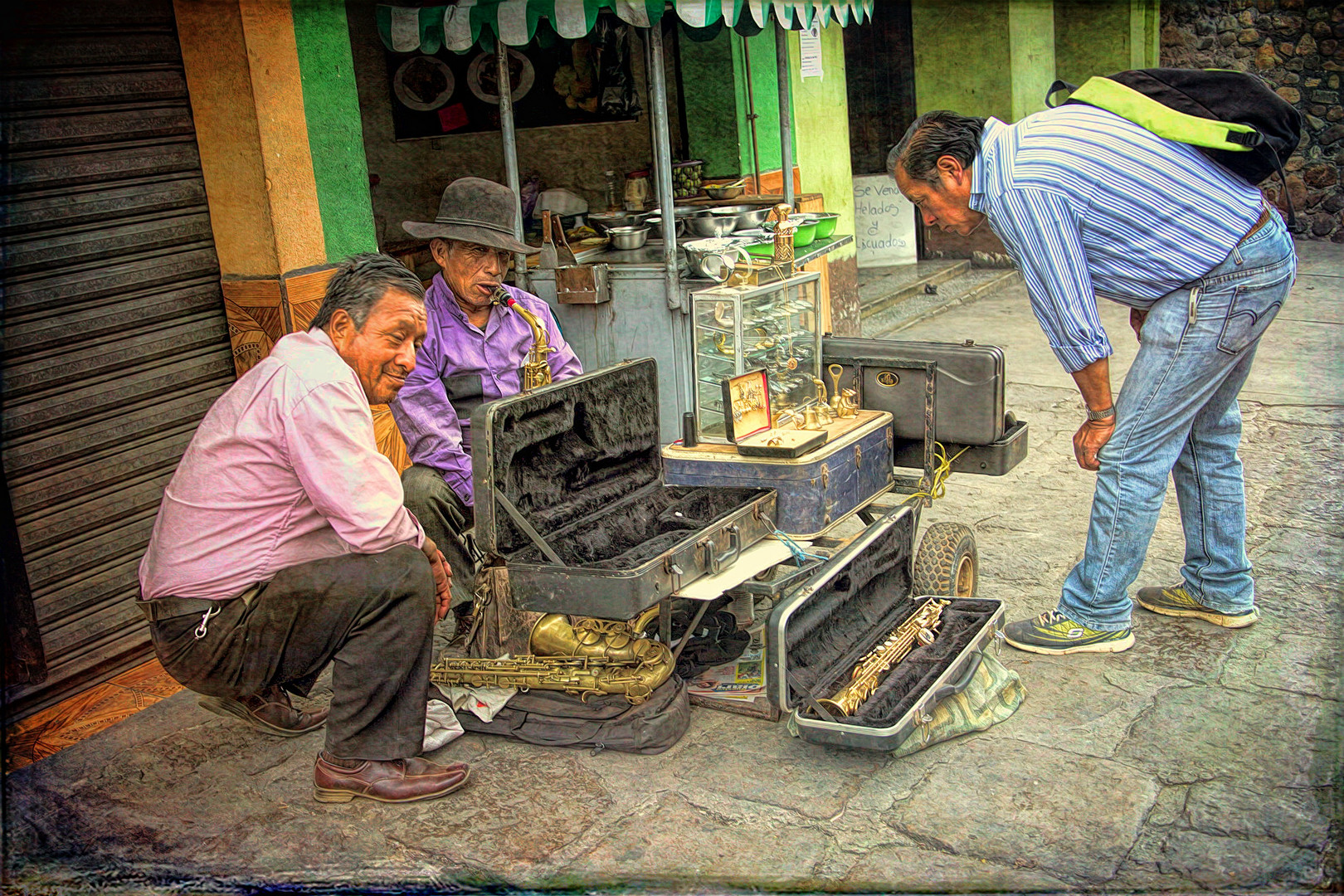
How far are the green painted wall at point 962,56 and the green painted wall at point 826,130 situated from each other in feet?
8.57

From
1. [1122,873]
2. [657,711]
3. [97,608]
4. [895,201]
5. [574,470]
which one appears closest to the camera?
[1122,873]

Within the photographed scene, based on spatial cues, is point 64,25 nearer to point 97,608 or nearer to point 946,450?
point 97,608

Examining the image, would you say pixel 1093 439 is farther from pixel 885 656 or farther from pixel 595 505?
pixel 595 505

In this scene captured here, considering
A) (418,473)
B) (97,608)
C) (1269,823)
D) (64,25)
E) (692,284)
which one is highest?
(64,25)

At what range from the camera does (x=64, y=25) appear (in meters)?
3.78

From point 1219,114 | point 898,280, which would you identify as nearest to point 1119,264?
point 1219,114

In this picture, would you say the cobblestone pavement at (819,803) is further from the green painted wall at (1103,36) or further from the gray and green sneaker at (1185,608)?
the green painted wall at (1103,36)

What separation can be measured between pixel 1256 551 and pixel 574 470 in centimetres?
271

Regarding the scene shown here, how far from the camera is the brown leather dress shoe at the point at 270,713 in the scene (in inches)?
133

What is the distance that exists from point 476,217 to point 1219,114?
7.77 ft

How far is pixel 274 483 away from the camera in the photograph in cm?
292

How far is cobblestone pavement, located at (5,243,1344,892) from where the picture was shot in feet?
9.07

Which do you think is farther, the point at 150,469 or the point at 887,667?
the point at 150,469

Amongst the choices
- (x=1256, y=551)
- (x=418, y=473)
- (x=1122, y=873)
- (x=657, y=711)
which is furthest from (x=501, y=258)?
(x=1256, y=551)
